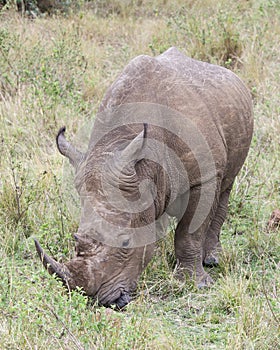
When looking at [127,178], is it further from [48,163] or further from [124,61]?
[124,61]

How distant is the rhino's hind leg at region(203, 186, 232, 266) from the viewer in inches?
236

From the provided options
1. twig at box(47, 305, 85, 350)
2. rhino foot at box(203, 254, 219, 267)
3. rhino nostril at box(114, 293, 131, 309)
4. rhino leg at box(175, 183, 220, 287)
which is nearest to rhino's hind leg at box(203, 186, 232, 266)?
rhino foot at box(203, 254, 219, 267)

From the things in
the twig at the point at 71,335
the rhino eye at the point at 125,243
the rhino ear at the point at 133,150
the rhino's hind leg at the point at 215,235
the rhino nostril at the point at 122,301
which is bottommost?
the rhino's hind leg at the point at 215,235

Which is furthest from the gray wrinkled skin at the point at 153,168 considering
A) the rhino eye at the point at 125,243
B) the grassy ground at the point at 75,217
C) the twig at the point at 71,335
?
the twig at the point at 71,335

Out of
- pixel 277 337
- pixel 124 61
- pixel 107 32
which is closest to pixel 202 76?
pixel 277 337

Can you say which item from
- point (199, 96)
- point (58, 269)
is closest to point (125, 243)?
point (58, 269)

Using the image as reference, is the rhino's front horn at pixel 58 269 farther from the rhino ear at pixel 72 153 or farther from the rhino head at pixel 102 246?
the rhino ear at pixel 72 153

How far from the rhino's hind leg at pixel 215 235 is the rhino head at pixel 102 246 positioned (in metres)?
1.47

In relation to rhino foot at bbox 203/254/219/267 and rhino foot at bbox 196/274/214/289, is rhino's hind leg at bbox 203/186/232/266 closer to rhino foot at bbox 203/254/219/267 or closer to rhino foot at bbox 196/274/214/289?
rhino foot at bbox 203/254/219/267

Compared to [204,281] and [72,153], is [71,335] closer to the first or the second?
[72,153]

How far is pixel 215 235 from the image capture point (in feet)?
20.4

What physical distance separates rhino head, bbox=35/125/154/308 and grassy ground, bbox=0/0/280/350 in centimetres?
12

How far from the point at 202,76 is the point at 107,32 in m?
6.16

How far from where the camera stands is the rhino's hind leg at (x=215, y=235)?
5.99m
